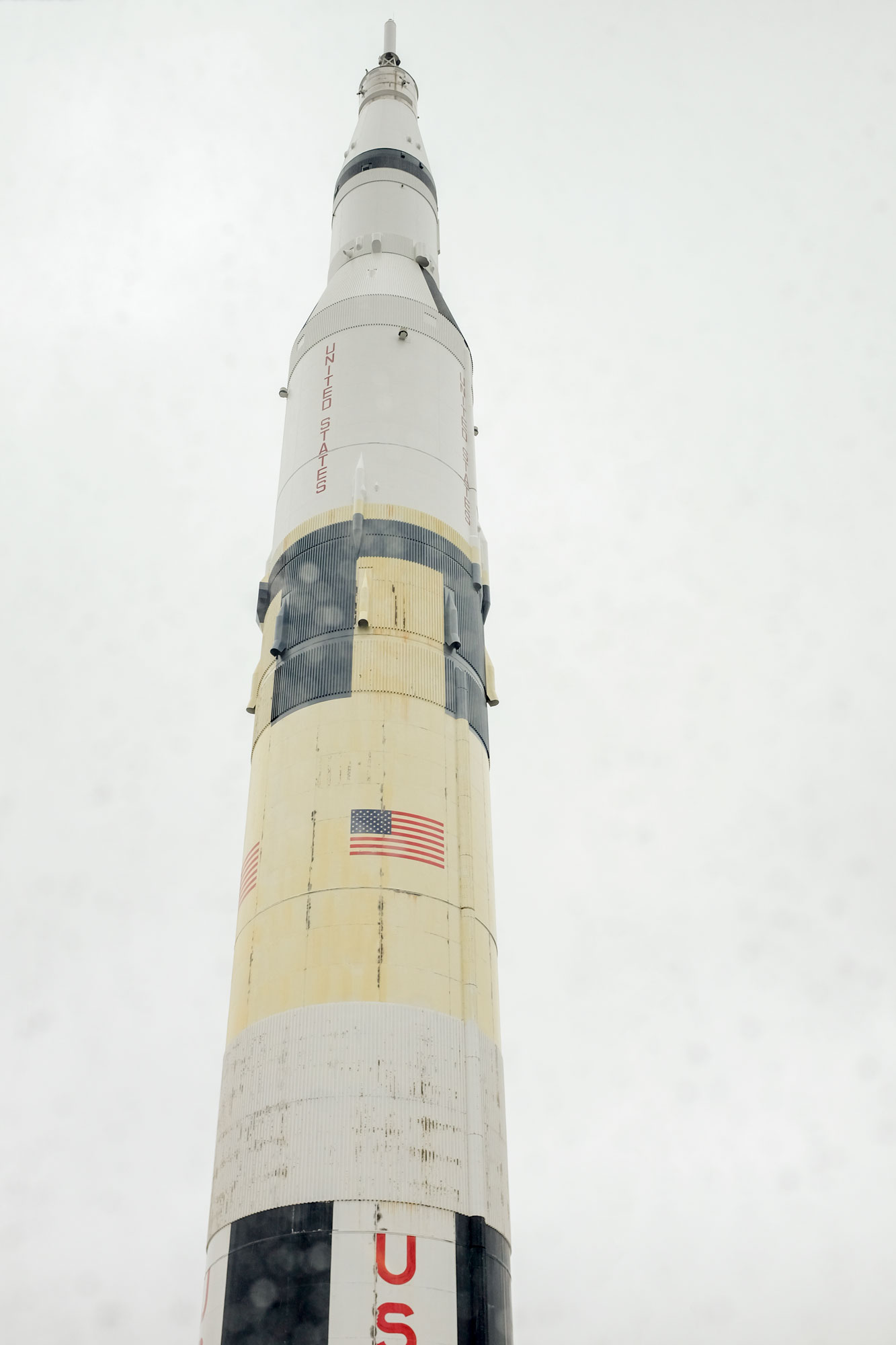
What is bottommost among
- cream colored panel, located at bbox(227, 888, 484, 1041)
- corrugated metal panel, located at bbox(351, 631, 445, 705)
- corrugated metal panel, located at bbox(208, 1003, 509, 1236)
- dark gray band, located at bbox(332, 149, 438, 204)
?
corrugated metal panel, located at bbox(208, 1003, 509, 1236)

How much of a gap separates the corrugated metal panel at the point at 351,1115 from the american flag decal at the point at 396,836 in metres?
2.10

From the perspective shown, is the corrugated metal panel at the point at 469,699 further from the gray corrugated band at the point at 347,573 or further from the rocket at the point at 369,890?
the gray corrugated band at the point at 347,573

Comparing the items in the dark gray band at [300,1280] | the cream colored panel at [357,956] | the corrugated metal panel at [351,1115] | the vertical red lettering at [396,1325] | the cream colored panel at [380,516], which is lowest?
the vertical red lettering at [396,1325]

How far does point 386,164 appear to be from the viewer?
24.7 m

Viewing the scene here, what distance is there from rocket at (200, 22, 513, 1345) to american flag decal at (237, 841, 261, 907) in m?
0.08

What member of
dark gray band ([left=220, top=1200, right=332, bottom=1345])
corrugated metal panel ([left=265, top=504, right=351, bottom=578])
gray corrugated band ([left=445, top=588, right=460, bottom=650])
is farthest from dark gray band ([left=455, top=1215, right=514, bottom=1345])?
corrugated metal panel ([left=265, top=504, right=351, bottom=578])

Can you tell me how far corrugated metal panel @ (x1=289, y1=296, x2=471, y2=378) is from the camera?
20828mm

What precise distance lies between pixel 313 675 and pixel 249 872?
9.97 ft

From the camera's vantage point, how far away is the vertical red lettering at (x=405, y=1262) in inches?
495

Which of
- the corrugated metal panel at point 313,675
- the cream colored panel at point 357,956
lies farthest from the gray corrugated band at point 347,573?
the cream colored panel at point 357,956

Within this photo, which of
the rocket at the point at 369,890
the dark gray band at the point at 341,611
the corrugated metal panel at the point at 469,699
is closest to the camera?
the rocket at the point at 369,890

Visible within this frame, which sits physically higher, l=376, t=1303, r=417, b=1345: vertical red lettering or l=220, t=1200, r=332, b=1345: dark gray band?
l=220, t=1200, r=332, b=1345: dark gray band

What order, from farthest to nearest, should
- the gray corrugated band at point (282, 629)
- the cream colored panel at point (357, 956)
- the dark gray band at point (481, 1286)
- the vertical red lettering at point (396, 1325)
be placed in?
the gray corrugated band at point (282, 629)
the cream colored panel at point (357, 956)
the dark gray band at point (481, 1286)
the vertical red lettering at point (396, 1325)

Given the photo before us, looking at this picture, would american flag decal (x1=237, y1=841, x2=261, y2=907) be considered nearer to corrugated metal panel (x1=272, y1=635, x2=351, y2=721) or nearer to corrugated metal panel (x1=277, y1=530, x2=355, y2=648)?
corrugated metal panel (x1=272, y1=635, x2=351, y2=721)
